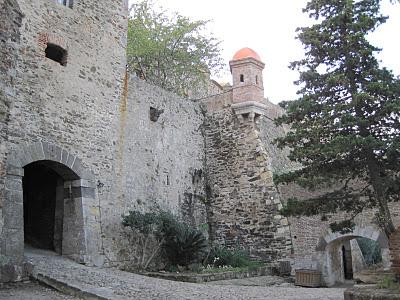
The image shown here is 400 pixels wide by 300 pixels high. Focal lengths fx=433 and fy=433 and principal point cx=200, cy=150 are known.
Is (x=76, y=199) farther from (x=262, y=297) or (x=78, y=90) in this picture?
(x=262, y=297)

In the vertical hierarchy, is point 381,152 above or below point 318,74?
below

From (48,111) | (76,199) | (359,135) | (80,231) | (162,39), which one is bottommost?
(80,231)

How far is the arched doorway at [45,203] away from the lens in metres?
11.3

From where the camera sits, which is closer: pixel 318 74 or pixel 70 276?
pixel 70 276

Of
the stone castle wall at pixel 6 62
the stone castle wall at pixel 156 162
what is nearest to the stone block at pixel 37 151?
the stone castle wall at pixel 156 162

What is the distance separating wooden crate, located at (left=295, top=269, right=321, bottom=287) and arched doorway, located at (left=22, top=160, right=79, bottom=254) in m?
7.16

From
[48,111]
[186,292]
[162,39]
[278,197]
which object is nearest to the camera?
[186,292]

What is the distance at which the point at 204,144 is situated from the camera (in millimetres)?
17297

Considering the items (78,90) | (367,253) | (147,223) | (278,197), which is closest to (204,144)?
(278,197)

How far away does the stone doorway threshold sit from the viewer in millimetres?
7250

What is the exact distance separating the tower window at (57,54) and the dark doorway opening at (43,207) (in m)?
2.77

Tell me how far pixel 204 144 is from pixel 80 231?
7574 mm

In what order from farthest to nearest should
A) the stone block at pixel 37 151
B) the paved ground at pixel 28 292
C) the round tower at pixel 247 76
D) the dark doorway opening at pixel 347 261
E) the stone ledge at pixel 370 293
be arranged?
the dark doorway opening at pixel 347 261 < the round tower at pixel 247 76 < the stone block at pixel 37 151 < the paved ground at pixel 28 292 < the stone ledge at pixel 370 293

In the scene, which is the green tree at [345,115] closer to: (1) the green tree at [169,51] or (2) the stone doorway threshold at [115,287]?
(2) the stone doorway threshold at [115,287]
